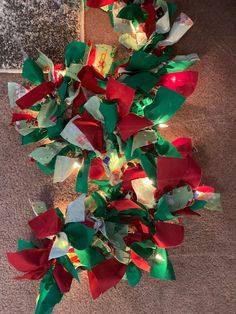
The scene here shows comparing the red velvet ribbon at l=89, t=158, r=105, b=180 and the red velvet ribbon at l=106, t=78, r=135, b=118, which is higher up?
the red velvet ribbon at l=106, t=78, r=135, b=118

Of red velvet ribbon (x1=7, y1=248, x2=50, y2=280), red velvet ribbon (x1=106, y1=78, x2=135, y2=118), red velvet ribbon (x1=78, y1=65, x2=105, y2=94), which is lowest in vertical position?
red velvet ribbon (x1=7, y1=248, x2=50, y2=280)

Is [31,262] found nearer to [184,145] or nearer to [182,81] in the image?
[184,145]

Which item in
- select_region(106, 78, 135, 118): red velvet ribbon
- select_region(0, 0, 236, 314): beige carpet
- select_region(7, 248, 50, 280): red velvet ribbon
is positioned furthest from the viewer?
select_region(0, 0, 236, 314): beige carpet

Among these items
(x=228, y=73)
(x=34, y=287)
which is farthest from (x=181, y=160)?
(x=34, y=287)

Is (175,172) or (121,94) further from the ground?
(121,94)

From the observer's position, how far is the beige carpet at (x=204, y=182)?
107 cm

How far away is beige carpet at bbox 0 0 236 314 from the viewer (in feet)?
3.51

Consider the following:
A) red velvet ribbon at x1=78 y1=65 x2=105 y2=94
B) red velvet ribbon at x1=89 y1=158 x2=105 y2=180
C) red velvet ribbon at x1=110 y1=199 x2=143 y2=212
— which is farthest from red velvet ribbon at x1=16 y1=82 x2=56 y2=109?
red velvet ribbon at x1=110 y1=199 x2=143 y2=212

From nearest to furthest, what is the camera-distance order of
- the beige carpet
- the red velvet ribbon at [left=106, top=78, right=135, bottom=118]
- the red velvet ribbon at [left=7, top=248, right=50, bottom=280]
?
the red velvet ribbon at [left=106, top=78, right=135, bottom=118] < the red velvet ribbon at [left=7, top=248, right=50, bottom=280] < the beige carpet

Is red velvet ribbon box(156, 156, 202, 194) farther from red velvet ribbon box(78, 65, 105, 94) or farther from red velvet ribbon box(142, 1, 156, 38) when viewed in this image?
red velvet ribbon box(142, 1, 156, 38)

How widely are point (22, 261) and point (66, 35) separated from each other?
0.63 metres

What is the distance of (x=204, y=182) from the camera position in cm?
108

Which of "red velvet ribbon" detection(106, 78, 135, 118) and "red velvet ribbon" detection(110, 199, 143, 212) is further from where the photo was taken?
"red velvet ribbon" detection(110, 199, 143, 212)

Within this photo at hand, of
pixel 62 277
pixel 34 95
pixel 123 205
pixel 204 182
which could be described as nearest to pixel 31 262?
pixel 62 277
